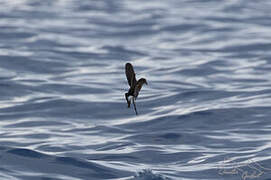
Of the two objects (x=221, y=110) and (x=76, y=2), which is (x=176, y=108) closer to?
(x=221, y=110)

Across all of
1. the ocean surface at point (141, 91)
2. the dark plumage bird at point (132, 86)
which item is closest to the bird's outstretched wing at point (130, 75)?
the dark plumage bird at point (132, 86)

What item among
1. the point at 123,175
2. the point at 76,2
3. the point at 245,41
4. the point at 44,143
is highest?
the point at 76,2

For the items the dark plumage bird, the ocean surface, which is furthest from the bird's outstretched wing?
the ocean surface

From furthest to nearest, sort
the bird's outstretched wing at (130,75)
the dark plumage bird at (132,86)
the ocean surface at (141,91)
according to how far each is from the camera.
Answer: the ocean surface at (141,91) < the bird's outstretched wing at (130,75) < the dark plumage bird at (132,86)

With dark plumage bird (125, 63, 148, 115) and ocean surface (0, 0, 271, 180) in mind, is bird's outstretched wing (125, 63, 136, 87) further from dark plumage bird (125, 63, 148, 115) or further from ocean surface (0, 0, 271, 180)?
ocean surface (0, 0, 271, 180)

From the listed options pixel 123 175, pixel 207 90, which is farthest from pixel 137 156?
pixel 207 90

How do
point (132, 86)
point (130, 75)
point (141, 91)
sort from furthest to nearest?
point (141, 91), point (130, 75), point (132, 86)

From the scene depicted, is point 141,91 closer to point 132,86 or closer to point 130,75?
point 130,75

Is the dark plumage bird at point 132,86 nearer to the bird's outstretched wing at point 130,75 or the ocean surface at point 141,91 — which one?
the bird's outstretched wing at point 130,75

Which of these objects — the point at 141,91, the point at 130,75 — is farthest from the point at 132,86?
the point at 141,91
